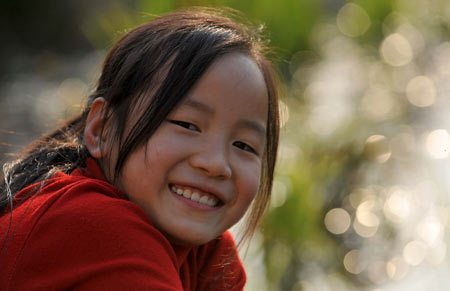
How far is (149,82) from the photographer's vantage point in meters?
0.96

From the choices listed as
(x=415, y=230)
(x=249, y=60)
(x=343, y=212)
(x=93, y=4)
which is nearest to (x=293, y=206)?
(x=343, y=212)

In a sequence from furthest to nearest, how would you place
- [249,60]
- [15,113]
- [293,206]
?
Result: [15,113]
[293,206]
[249,60]

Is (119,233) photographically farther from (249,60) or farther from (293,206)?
(293,206)

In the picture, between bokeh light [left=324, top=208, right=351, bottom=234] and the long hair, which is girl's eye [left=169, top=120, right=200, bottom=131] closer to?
the long hair

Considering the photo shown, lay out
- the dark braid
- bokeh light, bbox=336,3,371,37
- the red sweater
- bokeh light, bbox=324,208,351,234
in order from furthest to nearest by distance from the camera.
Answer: bokeh light, bbox=336,3,371,37 → bokeh light, bbox=324,208,351,234 → the dark braid → the red sweater

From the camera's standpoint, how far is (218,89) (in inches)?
37.1

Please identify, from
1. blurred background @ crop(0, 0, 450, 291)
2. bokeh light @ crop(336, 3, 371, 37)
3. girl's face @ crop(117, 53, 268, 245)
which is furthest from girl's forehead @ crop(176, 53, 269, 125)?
bokeh light @ crop(336, 3, 371, 37)

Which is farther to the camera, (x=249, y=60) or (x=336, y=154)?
(x=336, y=154)

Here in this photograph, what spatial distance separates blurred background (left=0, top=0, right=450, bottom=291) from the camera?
6.71 feet

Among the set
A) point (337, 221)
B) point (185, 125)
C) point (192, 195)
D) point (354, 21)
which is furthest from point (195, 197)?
point (354, 21)

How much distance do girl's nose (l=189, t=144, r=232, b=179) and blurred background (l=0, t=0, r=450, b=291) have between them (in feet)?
3.44

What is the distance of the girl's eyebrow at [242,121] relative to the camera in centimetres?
93

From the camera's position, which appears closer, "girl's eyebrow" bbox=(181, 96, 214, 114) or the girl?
the girl

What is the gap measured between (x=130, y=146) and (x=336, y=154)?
4.56 ft
